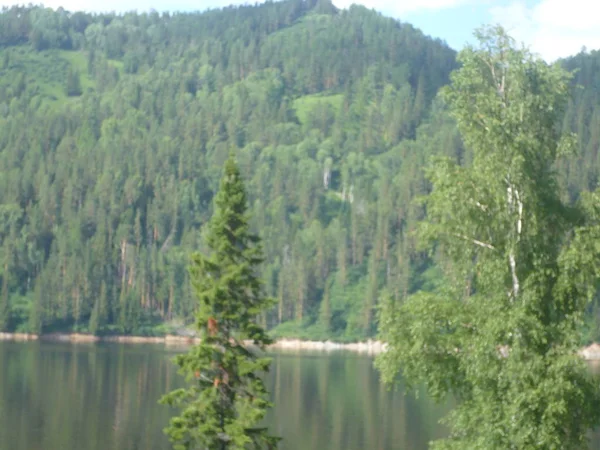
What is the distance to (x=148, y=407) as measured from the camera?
75.1 metres

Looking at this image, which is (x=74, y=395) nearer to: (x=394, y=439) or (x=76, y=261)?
(x=394, y=439)

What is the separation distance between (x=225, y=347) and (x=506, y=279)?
8.63 m

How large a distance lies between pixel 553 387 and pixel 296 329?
6193 inches

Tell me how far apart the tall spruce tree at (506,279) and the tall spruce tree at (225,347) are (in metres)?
4.80

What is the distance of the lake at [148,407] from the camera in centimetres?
6175

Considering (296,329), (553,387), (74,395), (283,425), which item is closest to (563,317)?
→ (553,387)

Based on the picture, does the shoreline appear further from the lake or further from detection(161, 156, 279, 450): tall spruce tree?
detection(161, 156, 279, 450): tall spruce tree

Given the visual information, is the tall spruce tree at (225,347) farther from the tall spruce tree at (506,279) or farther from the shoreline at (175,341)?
the shoreline at (175,341)

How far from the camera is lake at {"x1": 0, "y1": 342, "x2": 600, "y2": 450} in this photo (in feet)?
203

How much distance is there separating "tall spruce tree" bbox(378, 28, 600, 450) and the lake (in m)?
15.1

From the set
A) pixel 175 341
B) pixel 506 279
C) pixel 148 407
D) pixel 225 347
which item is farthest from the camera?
pixel 175 341

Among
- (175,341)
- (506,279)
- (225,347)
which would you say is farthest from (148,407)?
(175,341)

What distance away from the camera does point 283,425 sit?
68.4 m

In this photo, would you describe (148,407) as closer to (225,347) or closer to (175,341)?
(225,347)
